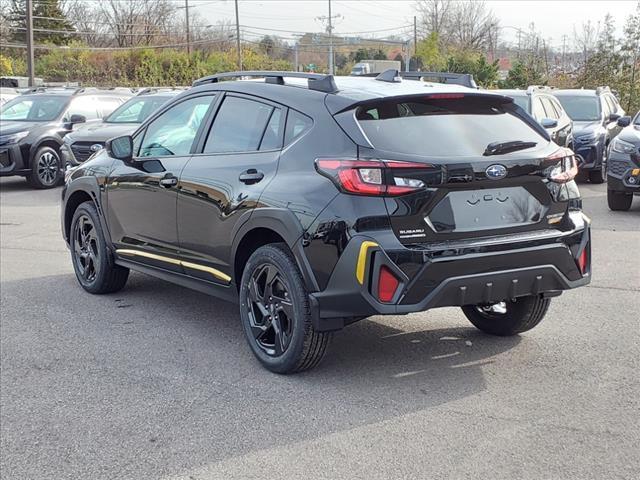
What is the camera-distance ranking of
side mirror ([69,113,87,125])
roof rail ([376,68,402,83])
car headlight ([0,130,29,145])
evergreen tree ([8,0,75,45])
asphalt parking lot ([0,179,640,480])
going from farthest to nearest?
evergreen tree ([8,0,75,45]) → side mirror ([69,113,87,125]) → car headlight ([0,130,29,145]) → roof rail ([376,68,402,83]) → asphalt parking lot ([0,179,640,480])

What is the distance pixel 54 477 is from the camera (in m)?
3.74

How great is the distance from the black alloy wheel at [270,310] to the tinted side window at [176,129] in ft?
4.21

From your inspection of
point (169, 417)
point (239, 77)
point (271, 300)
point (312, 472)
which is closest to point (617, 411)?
point (312, 472)

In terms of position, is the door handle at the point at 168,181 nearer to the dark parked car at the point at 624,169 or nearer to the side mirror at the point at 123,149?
the side mirror at the point at 123,149

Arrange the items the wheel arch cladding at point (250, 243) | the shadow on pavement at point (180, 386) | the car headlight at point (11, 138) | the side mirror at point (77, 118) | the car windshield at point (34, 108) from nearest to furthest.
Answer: the shadow on pavement at point (180, 386) → the wheel arch cladding at point (250, 243) → the car headlight at point (11, 138) → the side mirror at point (77, 118) → the car windshield at point (34, 108)

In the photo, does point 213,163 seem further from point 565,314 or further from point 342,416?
point 565,314

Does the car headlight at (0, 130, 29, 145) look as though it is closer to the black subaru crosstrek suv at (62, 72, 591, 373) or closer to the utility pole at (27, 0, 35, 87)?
the black subaru crosstrek suv at (62, 72, 591, 373)

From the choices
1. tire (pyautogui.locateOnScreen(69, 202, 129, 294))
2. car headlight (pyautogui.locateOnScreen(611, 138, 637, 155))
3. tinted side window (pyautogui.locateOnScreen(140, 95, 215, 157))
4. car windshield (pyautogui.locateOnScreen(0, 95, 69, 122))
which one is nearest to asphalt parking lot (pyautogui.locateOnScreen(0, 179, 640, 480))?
tire (pyautogui.locateOnScreen(69, 202, 129, 294))

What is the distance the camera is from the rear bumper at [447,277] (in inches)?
169

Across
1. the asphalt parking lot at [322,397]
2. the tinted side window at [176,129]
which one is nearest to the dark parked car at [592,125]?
the asphalt parking lot at [322,397]

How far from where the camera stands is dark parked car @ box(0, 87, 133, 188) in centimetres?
1486

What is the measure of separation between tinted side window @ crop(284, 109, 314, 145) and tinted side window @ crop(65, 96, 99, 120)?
39.9 feet

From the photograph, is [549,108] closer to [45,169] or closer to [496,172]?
[45,169]

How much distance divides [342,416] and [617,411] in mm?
1423
